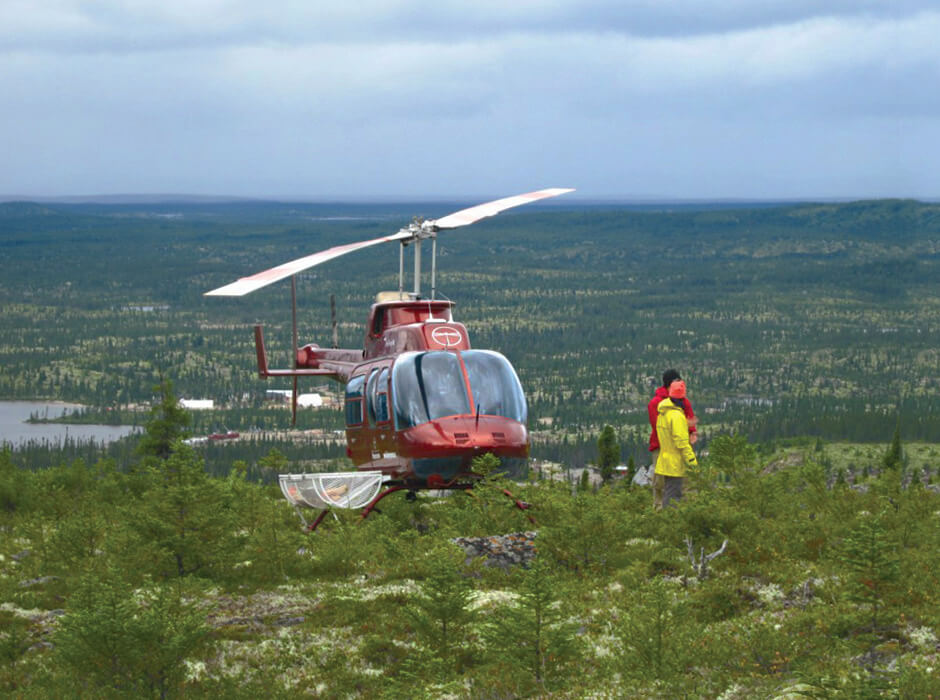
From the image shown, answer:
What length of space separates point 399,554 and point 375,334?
9.10 m

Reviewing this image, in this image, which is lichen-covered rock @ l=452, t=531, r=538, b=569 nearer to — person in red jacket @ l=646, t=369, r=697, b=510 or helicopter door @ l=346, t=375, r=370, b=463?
person in red jacket @ l=646, t=369, r=697, b=510

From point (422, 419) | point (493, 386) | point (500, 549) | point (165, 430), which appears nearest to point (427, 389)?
point (422, 419)

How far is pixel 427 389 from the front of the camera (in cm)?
2752

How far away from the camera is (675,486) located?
2627 cm

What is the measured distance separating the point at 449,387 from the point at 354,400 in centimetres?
384

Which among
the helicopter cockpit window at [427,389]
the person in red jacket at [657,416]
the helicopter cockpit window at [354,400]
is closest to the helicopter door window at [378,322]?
the helicopter cockpit window at [354,400]

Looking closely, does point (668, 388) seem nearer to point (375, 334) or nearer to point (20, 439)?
point (375, 334)

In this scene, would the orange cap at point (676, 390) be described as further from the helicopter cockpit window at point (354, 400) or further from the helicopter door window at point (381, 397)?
the helicopter cockpit window at point (354, 400)

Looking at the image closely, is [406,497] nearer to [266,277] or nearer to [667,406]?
[266,277]

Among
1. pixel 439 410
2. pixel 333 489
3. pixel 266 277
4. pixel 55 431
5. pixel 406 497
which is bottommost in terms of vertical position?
pixel 55 431

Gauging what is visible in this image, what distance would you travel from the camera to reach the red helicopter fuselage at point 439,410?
27188 mm

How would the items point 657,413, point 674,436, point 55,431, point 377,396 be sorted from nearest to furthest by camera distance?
point 674,436, point 657,413, point 377,396, point 55,431

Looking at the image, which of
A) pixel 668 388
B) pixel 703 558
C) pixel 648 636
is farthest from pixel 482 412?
pixel 648 636

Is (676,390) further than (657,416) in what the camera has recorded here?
No
